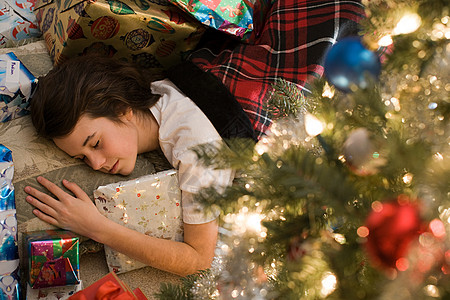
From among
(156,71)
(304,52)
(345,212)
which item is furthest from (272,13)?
(345,212)

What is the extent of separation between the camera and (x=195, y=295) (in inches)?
29.3

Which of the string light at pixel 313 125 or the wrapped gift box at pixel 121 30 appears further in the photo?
the wrapped gift box at pixel 121 30

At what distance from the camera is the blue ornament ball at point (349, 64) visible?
0.81 m

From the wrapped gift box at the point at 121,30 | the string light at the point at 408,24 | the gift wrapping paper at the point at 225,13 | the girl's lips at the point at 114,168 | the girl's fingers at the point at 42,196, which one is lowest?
the girl's fingers at the point at 42,196

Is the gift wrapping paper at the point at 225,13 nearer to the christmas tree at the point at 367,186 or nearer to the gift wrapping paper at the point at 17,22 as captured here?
the gift wrapping paper at the point at 17,22

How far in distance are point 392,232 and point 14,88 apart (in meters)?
1.16

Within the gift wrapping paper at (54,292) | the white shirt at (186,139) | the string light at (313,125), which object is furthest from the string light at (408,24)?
the gift wrapping paper at (54,292)

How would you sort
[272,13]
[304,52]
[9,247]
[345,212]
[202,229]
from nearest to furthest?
1. [345,212]
2. [9,247]
3. [202,229]
4. [304,52]
5. [272,13]

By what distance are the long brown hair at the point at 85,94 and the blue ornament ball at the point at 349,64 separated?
662 mm

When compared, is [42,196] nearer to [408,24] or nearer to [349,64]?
[349,64]

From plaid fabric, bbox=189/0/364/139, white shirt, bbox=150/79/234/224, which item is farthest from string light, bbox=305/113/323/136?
plaid fabric, bbox=189/0/364/139

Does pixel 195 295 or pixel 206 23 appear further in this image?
pixel 206 23

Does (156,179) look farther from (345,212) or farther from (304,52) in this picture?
(345,212)

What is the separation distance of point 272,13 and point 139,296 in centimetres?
101
